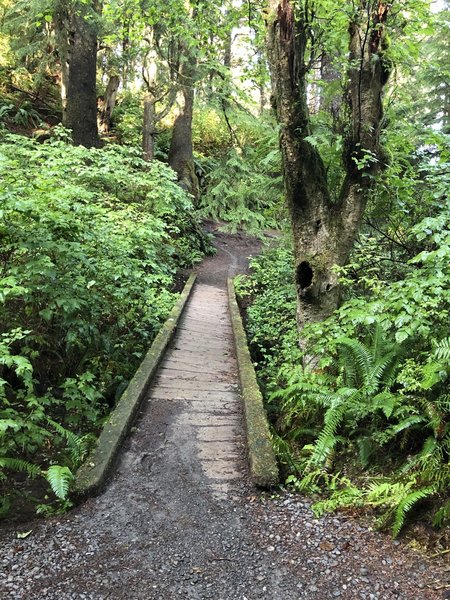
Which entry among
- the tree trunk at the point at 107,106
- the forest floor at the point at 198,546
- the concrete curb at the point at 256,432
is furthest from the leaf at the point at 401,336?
the tree trunk at the point at 107,106

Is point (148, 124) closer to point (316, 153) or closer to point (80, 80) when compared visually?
point (80, 80)

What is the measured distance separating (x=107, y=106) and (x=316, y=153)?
1444 centimetres

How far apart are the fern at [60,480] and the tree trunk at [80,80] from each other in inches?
416

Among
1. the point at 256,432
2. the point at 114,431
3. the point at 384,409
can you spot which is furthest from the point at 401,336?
the point at 114,431

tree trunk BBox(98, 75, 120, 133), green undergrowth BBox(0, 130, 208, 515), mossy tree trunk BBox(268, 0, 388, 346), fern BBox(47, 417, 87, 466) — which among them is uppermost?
tree trunk BBox(98, 75, 120, 133)

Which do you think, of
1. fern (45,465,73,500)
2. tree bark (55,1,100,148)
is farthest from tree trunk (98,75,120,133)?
fern (45,465,73,500)

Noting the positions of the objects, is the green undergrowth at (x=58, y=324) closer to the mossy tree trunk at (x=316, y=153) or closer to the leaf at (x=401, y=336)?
the mossy tree trunk at (x=316, y=153)

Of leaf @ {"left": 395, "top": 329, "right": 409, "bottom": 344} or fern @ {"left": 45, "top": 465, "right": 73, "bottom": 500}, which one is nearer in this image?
fern @ {"left": 45, "top": 465, "right": 73, "bottom": 500}

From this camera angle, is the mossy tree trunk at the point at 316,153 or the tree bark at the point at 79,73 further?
the tree bark at the point at 79,73

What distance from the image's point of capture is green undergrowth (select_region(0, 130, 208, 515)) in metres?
3.90

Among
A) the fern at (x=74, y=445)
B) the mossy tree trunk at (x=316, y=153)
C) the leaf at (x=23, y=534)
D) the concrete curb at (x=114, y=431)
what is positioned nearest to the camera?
the leaf at (x=23, y=534)

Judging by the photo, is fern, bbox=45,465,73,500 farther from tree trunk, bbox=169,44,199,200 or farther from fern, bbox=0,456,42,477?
tree trunk, bbox=169,44,199,200

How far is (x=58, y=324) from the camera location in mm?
5398

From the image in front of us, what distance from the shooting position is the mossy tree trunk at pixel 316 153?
17.1 ft
